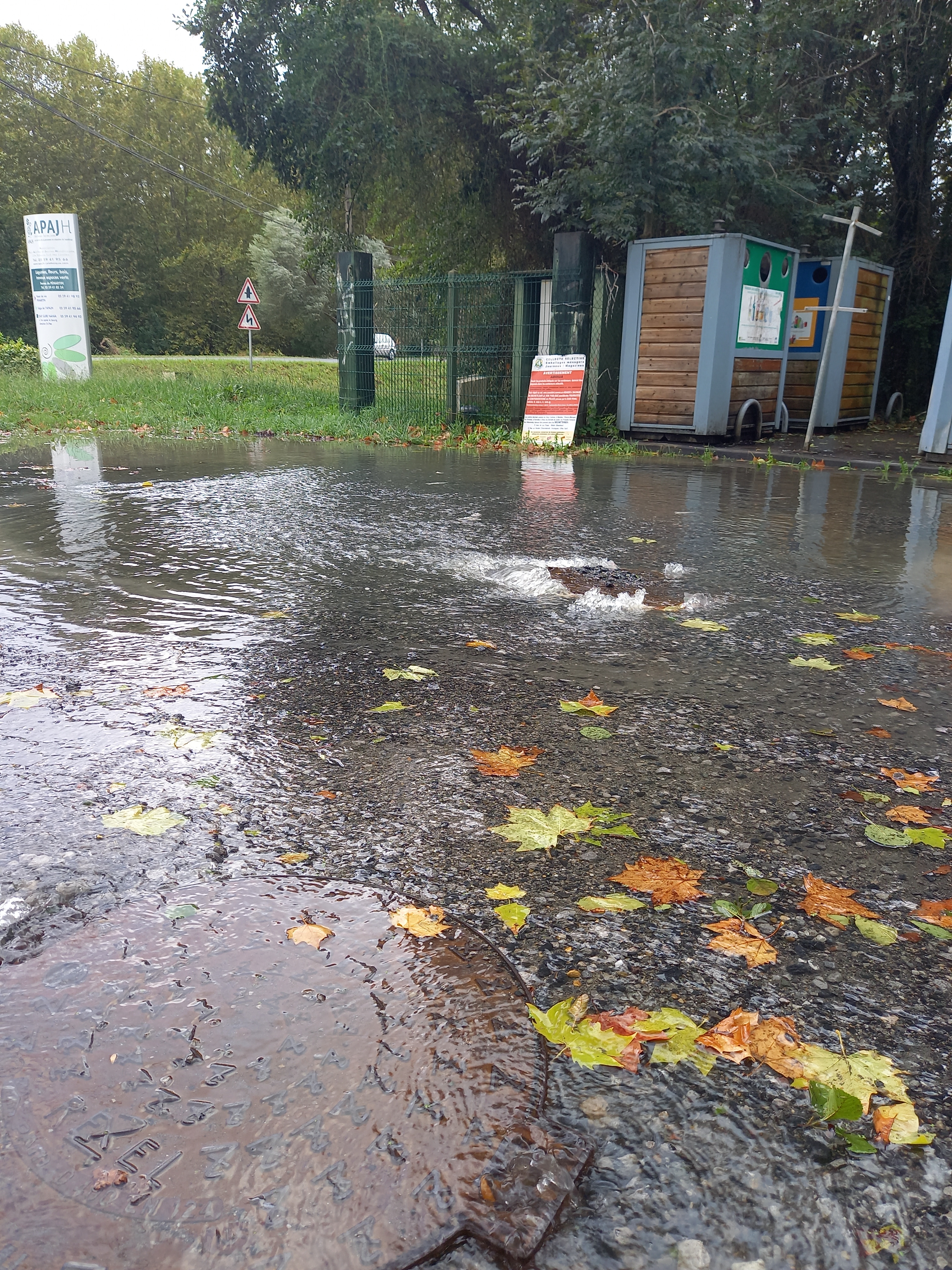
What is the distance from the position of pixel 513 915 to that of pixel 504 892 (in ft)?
0.29

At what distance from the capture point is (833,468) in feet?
34.7

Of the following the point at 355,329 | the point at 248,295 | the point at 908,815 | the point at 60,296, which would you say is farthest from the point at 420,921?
the point at 248,295

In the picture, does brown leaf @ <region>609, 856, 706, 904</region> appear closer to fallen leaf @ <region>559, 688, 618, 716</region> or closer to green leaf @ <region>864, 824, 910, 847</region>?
green leaf @ <region>864, 824, 910, 847</region>

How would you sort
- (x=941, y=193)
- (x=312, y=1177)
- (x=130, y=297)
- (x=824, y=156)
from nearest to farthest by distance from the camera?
(x=312, y=1177) < (x=824, y=156) < (x=941, y=193) < (x=130, y=297)

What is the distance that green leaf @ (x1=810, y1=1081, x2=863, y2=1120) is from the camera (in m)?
1.46

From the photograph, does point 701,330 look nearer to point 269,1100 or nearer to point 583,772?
point 583,772

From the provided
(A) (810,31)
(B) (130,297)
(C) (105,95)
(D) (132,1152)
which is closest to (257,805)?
(D) (132,1152)

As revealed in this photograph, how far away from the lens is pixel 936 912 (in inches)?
80.0

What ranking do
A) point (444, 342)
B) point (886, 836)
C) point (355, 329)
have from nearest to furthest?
1. point (886, 836)
2. point (444, 342)
3. point (355, 329)

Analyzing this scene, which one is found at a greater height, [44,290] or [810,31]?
[810,31]

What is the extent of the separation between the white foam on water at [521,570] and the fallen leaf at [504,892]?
8.51ft

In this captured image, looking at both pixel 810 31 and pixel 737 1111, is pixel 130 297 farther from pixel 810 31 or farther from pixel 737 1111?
pixel 737 1111

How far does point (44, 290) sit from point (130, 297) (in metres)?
26.2

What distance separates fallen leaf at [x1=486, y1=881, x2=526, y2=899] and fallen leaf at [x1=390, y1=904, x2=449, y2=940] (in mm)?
125
